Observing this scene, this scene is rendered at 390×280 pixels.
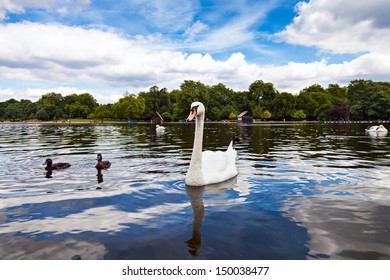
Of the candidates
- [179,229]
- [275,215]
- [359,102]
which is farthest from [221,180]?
[359,102]

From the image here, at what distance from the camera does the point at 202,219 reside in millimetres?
6301

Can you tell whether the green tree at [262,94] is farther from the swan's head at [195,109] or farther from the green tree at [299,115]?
the swan's head at [195,109]

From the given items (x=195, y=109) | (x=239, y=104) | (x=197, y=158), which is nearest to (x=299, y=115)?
(x=239, y=104)

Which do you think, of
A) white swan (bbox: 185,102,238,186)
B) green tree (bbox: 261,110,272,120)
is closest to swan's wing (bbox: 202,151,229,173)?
white swan (bbox: 185,102,238,186)

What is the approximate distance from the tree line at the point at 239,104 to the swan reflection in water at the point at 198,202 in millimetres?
105266

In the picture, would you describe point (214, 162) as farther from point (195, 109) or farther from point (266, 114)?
point (266, 114)

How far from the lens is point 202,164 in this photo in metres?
9.57

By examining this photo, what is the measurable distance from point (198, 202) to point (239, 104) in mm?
140080

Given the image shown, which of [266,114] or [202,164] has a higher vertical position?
[266,114]

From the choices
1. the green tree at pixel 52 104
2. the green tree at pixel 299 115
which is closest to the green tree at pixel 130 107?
the green tree at pixel 52 104

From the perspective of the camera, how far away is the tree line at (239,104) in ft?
345

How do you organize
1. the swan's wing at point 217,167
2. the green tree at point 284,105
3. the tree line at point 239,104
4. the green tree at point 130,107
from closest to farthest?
the swan's wing at point 217,167 → the tree line at point 239,104 → the green tree at point 284,105 → the green tree at point 130,107

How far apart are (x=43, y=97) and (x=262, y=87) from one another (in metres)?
134

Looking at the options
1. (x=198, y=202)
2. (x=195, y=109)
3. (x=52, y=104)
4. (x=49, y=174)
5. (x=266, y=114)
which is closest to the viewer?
(x=198, y=202)
